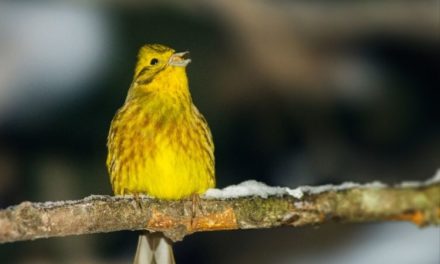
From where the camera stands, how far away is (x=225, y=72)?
737cm

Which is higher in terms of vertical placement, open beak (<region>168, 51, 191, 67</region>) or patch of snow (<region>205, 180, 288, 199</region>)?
open beak (<region>168, 51, 191, 67</region>)

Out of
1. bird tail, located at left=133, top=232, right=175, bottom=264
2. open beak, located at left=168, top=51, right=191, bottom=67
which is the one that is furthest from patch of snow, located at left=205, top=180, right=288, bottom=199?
bird tail, located at left=133, top=232, right=175, bottom=264

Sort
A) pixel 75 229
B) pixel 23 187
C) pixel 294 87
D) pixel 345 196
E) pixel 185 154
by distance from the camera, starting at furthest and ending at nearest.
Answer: pixel 294 87
pixel 23 187
pixel 185 154
pixel 75 229
pixel 345 196

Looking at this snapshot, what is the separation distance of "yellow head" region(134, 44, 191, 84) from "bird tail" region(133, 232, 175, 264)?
3.02ft

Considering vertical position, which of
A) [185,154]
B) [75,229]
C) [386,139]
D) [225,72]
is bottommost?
[75,229]

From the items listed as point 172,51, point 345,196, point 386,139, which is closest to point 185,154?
point 172,51

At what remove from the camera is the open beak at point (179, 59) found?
498cm

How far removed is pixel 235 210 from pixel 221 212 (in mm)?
108

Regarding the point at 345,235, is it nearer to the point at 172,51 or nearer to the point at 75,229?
the point at 172,51

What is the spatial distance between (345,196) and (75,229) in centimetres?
113

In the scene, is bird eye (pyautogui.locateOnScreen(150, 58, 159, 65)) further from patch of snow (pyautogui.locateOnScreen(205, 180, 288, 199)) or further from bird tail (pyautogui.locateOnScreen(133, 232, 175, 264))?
patch of snow (pyautogui.locateOnScreen(205, 180, 288, 199))

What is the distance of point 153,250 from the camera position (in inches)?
209

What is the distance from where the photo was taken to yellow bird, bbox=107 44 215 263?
4.79 m

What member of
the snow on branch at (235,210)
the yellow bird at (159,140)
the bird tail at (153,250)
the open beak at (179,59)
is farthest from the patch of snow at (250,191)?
the bird tail at (153,250)
